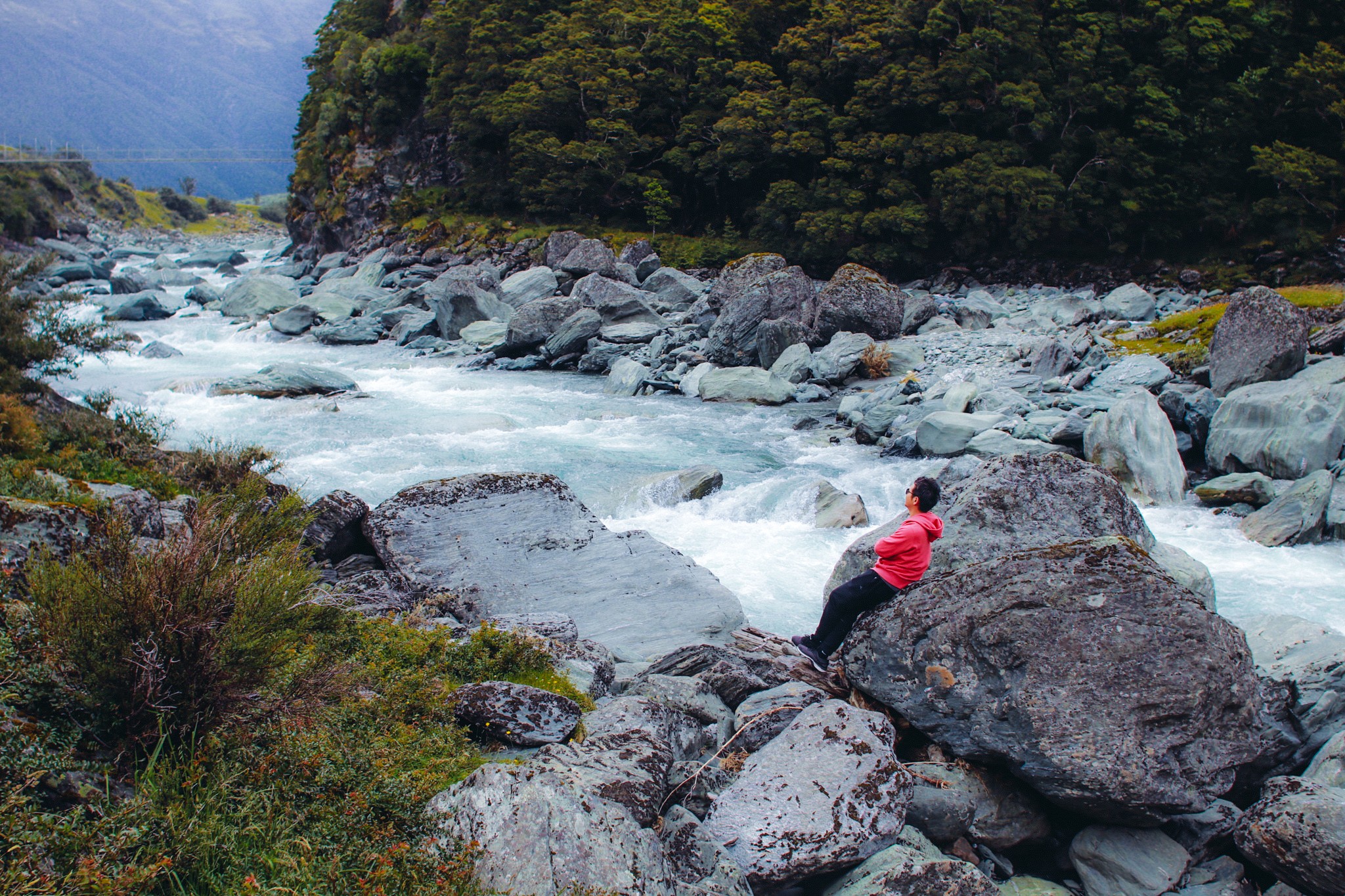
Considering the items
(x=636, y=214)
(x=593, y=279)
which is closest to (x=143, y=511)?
(x=593, y=279)

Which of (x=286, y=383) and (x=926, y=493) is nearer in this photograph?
(x=926, y=493)

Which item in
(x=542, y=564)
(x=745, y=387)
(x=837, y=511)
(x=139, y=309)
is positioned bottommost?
(x=139, y=309)

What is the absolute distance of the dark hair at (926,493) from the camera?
6.15 metres

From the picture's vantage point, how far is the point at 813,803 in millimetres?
4820

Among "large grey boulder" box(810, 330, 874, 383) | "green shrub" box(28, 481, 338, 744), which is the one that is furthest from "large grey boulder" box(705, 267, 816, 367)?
"green shrub" box(28, 481, 338, 744)

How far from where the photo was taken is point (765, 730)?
5.62 metres

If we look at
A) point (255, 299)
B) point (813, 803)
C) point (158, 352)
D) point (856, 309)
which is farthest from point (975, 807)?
point (255, 299)

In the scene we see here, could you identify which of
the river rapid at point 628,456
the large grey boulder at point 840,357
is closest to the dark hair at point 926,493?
the river rapid at point 628,456

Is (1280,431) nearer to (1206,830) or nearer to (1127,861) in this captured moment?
(1206,830)

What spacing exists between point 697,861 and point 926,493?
3.10 m

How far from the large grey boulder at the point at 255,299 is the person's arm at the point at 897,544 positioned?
34832 millimetres

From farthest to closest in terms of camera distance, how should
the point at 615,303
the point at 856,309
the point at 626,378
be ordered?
1. the point at 615,303
2. the point at 856,309
3. the point at 626,378

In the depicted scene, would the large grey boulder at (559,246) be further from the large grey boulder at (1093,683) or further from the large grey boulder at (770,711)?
the large grey boulder at (1093,683)

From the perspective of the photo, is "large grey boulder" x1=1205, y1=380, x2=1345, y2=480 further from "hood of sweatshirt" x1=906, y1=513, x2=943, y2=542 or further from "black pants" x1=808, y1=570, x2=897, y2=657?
"black pants" x1=808, y1=570, x2=897, y2=657
